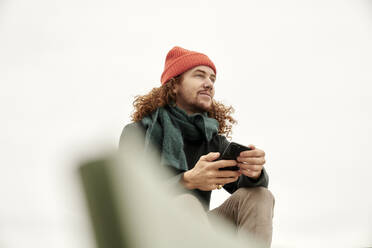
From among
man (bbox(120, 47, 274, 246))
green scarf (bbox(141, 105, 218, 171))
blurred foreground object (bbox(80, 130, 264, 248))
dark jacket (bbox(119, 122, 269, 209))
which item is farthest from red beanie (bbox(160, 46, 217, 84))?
blurred foreground object (bbox(80, 130, 264, 248))

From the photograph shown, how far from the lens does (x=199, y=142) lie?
135 cm

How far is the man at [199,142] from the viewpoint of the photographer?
30.4 inches

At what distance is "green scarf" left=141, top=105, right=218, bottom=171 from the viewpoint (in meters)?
1.19

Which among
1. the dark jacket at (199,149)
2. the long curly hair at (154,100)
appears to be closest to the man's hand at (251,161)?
the dark jacket at (199,149)

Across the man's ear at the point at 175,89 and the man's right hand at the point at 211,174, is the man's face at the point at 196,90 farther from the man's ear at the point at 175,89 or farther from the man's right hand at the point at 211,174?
the man's right hand at the point at 211,174

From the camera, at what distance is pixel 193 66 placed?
150 centimetres

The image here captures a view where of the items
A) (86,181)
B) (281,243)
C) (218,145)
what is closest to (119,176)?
(86,181)

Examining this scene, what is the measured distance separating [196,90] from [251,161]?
2.26 ft

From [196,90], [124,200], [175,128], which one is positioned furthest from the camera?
[196,90]

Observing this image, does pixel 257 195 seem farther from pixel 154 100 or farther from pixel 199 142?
pixel 154 100

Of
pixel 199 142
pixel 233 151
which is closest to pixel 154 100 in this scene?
pixel 199 142

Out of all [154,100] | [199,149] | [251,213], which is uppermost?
[154,100]

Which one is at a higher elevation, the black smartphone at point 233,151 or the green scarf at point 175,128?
the green scarf at point 175,128

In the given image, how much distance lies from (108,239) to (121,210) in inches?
0.8
